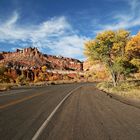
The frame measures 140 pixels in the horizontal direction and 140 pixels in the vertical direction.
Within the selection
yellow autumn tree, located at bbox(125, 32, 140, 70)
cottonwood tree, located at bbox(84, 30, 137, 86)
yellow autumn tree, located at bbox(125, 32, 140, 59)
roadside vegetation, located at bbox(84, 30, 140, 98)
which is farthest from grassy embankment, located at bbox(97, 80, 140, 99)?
yellow autumn tree, located at bbox(125, 32, 140, 59)

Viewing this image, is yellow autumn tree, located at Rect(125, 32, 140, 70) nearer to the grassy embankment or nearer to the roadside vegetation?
the roadside vegetation

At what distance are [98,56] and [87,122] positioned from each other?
1083 inches

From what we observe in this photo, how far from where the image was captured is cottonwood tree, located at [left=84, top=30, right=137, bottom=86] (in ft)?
116

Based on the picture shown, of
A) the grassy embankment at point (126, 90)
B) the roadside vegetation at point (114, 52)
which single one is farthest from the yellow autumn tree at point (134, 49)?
the grassy embankment at point (126, 90)

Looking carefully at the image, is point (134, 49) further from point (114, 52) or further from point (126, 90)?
point (126, 90)

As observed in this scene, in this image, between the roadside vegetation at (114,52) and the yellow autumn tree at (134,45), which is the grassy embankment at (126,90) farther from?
the yellow autumn tree at (134,45)

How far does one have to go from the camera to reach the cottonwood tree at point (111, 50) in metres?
35.2

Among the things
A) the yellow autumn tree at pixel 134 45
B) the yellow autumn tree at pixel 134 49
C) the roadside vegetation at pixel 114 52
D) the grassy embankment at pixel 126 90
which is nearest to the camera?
the grassy embankment at pixel 126 90

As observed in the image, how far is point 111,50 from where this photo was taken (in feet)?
122

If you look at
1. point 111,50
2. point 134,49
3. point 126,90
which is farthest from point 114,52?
point 126,90

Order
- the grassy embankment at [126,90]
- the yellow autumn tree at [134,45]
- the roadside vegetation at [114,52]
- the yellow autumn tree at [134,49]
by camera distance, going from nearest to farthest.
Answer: the grassy embankment at [126,90] < the yellow autumn tree at [134,49] < the yellow autumn tree at [134,45] < the roadside vegetation at [114,52]

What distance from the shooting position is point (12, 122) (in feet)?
31.4

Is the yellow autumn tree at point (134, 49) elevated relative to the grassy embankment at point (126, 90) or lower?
elevated

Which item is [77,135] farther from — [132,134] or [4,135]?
[4,135]
